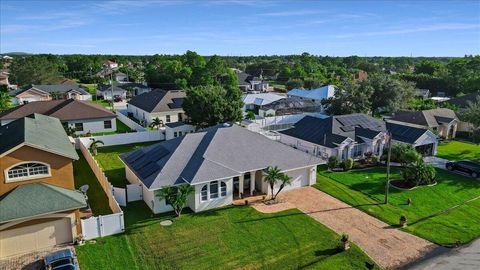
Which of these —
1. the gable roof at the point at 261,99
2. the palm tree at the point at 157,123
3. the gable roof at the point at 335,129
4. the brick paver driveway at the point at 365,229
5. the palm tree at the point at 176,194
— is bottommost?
the brick paver driveway at the point at 365,229

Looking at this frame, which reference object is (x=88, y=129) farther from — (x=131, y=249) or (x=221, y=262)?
(x=221, y=262)

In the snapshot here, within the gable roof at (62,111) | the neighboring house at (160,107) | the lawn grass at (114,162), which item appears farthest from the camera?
the neighboring house at (160,107)

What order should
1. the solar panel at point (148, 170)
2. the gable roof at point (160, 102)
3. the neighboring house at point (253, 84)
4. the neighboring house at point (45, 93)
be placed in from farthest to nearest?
1. the neighboring house at point (253, 84)
2. the neighboring house at point (45, 93)
3. the gable roof at point (160, 102)
4. the solar panel at point (148, 170)

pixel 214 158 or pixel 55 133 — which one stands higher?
pixel 55 133

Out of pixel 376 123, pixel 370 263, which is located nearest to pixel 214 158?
pixel 370 263

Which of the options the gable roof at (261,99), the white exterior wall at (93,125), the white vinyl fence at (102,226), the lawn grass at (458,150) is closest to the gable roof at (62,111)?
the white exterior wall at (93,125)

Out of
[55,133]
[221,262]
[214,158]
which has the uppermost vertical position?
[55,133]

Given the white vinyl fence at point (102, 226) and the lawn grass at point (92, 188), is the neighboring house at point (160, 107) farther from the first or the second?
the white vinyl fence at point (102, 226)

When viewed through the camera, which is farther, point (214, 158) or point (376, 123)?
point (376, 123)
